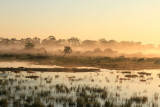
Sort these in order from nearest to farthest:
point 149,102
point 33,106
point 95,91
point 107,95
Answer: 1. point 33,106
2. point 149,102
3. point 107,95
4. point 95,91

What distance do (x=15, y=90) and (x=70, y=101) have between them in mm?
7050

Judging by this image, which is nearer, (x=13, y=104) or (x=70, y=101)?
(x=13, y=104)

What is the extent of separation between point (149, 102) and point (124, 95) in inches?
131

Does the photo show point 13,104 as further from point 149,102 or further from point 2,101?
point 149,102

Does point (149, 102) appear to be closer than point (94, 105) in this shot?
No

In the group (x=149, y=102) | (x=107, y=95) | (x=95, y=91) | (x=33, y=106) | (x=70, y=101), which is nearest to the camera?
(x=33, y=106)

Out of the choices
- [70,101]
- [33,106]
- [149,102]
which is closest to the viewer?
[33,106]

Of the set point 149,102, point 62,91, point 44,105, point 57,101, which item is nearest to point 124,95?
point 149,102

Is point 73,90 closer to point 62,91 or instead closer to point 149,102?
point 62,91

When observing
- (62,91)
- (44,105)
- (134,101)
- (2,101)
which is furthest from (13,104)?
(134,101)

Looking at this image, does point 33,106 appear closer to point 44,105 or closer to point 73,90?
point 44,105

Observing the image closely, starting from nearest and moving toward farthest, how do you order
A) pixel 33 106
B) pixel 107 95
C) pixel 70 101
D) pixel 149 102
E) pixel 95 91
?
1. pixel 33 106
2. pixel 70 101
3. pixel 149 102
4. pixel 107 95
5. pixel 95 91

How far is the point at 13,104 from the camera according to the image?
19.2 m

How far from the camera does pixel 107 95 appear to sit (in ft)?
80.9
